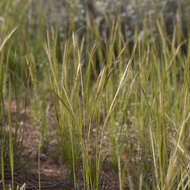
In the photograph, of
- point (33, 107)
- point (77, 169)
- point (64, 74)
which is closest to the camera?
point (64, 74)

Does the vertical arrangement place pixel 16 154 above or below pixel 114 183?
above

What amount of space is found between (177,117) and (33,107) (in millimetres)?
927

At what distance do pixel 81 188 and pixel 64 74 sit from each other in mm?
469

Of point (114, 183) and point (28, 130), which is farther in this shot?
point (28, 130)

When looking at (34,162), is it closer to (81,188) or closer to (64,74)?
(81,188)

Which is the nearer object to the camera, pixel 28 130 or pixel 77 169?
pixel 77 169

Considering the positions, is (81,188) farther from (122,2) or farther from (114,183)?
(122,2)

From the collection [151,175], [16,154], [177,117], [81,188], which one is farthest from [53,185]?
[177,117]

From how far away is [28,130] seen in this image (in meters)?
2.13

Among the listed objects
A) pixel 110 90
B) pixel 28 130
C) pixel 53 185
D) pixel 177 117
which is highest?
pixel 110 90

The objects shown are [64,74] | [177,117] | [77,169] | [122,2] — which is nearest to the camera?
[64,74]

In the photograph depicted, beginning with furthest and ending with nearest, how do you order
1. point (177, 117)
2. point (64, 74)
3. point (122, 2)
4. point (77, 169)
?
1. point (122, 2)
2. point (177, 117)
3. point (77, 169)
4. point (64, 74)

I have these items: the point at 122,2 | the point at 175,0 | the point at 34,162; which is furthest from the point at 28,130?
the point at 175,0

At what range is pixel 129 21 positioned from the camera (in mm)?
3703
